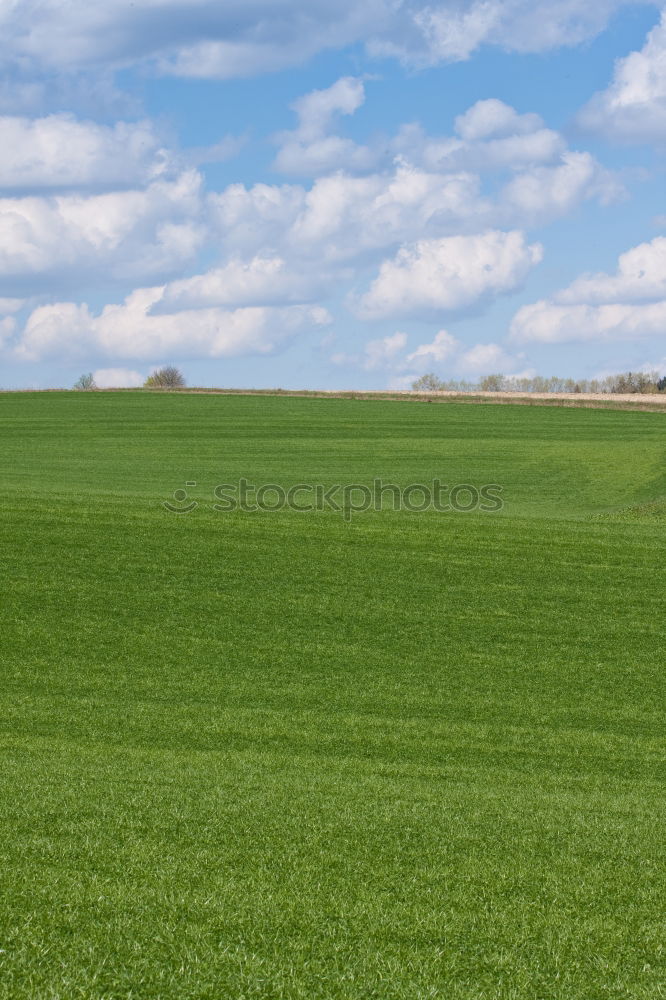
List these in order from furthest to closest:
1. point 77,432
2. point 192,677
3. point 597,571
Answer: point 77,432 → point 597,571 → point 192,677

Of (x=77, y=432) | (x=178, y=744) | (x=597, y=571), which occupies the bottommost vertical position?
(x=178, y=744)

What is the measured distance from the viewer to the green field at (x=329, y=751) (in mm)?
5473

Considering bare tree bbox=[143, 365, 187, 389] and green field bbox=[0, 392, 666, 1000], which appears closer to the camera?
green field bbox=[0, 392, 666, 1000]

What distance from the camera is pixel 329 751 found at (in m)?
10.8

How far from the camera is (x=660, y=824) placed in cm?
845

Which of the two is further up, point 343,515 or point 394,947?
point 343,515

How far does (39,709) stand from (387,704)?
425cm

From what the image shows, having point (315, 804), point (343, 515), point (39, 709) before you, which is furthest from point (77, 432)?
point (315, 804)

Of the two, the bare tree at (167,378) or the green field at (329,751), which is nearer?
the green field at (329,751)

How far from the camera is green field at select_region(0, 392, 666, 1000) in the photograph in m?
5.47

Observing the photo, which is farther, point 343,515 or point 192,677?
point 343,515

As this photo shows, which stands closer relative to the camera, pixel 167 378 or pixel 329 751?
pixel 329 751

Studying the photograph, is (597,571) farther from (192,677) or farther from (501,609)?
(192,677)

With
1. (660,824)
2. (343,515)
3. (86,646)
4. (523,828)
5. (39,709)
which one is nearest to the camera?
(523,828)
